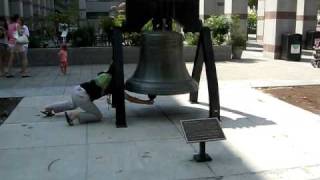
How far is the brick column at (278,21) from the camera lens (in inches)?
773

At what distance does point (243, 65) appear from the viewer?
57.0 feet

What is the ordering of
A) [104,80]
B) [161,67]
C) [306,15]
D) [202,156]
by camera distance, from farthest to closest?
[306,15] → [161,67] → [104,80] → [202,156]

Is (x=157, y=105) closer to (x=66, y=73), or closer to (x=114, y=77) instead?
(x=114, y=77)

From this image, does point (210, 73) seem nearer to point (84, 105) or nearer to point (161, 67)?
point (161, 67)

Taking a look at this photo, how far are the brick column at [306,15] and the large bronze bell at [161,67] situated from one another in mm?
19450

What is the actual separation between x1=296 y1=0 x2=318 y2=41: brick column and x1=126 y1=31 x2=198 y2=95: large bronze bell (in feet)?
63.8

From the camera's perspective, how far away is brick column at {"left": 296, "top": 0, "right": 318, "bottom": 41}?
2580 cm

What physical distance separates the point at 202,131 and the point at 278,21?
49.1 feet

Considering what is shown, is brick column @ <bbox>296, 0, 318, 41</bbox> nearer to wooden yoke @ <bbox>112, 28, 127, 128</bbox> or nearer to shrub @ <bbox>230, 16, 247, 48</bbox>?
shrub @ <bbox>230, 16, 247, 48</bbox>

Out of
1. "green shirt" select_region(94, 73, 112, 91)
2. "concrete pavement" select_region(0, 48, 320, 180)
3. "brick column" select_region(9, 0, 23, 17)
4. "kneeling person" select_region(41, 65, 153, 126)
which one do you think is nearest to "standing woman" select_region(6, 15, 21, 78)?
"concrete pavement" select_region(0, 48, 320, 180)

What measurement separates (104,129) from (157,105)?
2.14 meters

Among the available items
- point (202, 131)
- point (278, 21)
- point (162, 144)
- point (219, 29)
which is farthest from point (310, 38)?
point (202, 131)

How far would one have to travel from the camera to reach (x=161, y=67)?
811 cm

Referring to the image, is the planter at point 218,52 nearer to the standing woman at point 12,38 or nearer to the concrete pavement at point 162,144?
the standing woman at point 12,38
